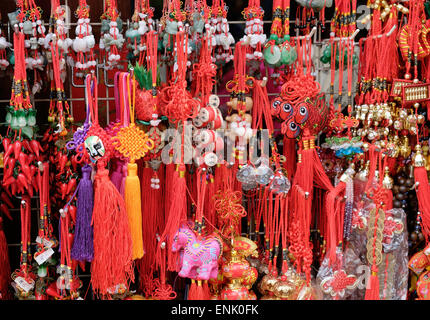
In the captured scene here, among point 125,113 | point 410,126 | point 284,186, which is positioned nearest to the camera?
point 125,113

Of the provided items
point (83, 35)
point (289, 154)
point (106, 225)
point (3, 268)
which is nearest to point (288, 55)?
point (289, 154)

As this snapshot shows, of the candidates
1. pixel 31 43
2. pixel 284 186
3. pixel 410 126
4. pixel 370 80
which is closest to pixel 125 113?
pixel 31 43

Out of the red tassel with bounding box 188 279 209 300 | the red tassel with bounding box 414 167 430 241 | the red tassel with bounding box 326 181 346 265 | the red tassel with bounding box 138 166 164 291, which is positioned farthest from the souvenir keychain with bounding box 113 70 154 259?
the red tassel with bounding box 414 167 430 241

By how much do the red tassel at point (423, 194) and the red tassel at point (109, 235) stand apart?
1097 mm

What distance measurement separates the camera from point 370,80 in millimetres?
1955

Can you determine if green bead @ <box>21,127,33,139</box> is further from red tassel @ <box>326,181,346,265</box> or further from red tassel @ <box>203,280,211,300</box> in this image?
red tassel @ <box>326,181,346,265</box>

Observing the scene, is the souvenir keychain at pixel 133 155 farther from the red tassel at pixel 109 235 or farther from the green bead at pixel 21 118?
the green bead at pixel 21 118

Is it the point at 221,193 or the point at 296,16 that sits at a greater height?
the point at 296,16

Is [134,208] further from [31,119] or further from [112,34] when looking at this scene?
[112,34]

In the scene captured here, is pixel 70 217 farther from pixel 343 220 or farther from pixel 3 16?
pixel 343 220

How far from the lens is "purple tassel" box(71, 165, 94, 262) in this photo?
1721 mm

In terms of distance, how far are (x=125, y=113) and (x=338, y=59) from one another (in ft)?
2.68

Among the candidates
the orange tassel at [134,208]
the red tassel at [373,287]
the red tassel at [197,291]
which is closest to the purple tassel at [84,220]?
the orange tassel at [134,208]

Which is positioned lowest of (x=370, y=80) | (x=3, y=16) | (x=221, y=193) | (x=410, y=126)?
(x=221, y=193)
